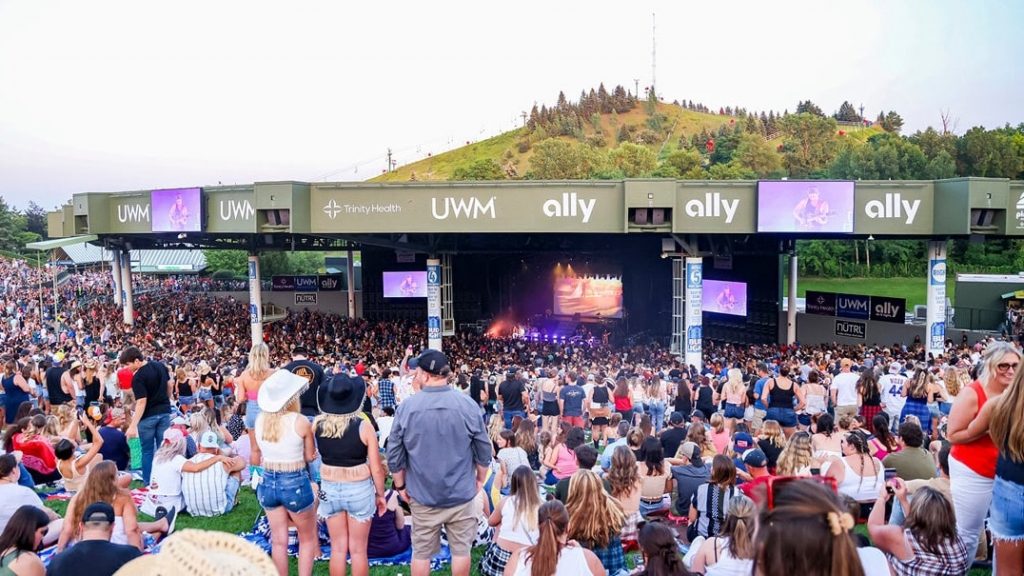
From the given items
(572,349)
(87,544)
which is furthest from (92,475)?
(572,349)

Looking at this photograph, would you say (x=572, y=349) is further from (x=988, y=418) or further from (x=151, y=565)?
(x=151, y=565)

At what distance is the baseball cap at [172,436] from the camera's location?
23.4 ft

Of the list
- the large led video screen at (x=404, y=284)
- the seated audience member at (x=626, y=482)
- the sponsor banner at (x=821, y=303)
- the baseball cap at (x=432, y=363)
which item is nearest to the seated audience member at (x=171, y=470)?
the baseball cap at (x=432, y=363)

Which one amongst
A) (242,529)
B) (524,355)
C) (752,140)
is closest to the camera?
(242,529)

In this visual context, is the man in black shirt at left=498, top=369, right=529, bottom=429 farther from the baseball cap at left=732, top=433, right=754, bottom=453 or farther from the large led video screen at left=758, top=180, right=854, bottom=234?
the large led video screen at left=758, top=180, right=854, bottom=234

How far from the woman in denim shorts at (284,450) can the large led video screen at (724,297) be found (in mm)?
22894

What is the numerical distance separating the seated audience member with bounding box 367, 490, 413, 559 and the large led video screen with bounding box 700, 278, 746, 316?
2165cm

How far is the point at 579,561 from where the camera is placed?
3.98 metres

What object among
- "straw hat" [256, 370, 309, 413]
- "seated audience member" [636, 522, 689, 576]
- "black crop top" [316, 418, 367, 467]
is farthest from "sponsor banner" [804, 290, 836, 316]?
"straw hat" [256, 370, 309, 413]

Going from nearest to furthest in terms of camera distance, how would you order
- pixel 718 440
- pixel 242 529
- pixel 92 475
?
pixel 92 475, pixel 242 529, pixel 718 440

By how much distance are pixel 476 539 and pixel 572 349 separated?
18.2 m

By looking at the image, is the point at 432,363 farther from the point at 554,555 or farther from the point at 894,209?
the point at 894,209

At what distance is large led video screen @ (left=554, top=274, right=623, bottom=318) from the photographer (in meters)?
33.2

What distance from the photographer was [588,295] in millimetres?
33906
